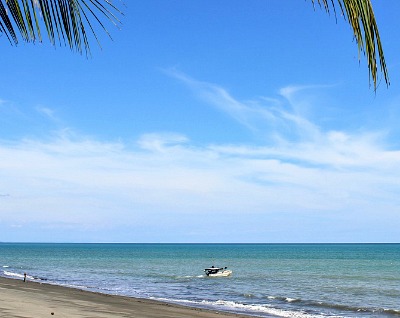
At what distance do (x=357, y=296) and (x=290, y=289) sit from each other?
5520 mm

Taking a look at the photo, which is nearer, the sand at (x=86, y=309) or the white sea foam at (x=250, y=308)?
the sand at (x=86, y=309)

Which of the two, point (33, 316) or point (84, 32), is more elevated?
point (84, 32)

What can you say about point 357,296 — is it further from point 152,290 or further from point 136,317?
Answer: point 136,317

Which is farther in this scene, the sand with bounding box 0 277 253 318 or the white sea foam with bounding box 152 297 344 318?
the white sea foam with bounding box 152 297 344 318

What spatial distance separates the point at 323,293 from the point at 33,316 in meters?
23.3

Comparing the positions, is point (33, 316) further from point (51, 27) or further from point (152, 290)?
point (152, 290)

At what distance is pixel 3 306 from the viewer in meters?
17.9

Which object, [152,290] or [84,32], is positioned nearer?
[84,32]

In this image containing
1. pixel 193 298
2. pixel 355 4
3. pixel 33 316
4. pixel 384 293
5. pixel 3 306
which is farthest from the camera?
pixel 384 293

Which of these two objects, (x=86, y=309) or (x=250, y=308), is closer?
(x=86, y=309)

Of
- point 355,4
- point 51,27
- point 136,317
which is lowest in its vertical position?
point 136,317

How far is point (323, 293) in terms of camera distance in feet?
112

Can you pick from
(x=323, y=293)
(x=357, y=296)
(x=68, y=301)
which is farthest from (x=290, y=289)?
(x=68, y=301)

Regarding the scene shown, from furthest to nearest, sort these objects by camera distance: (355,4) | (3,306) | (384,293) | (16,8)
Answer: (384,293), (3,306), (16,8), (355,4)
